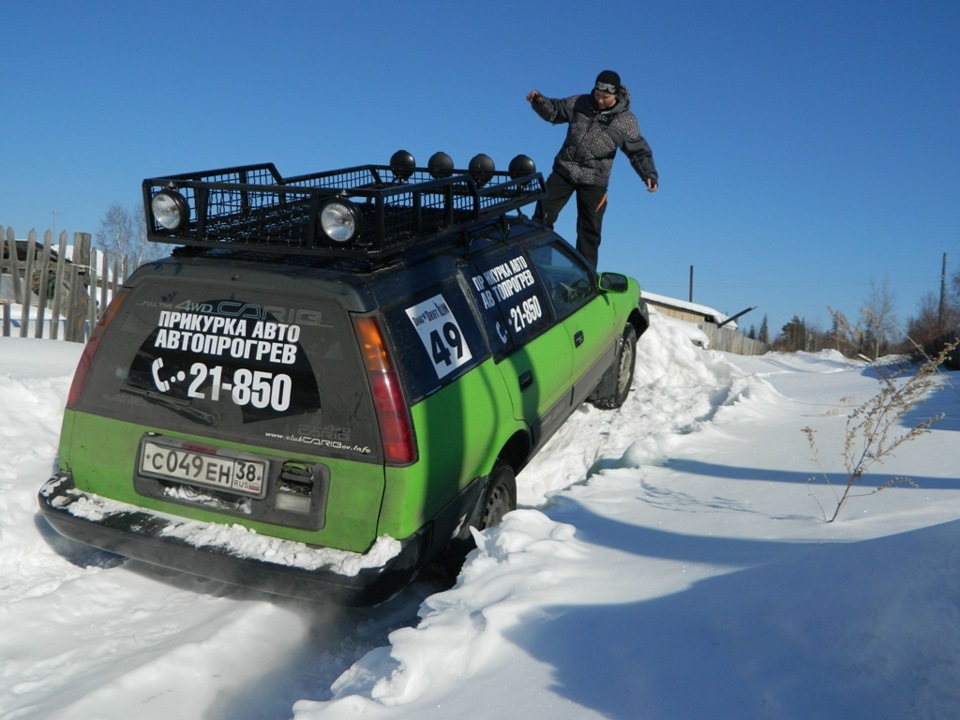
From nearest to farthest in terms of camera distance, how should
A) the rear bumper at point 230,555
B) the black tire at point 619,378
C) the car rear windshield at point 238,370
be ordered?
the rear bumper at point 230,555 → the car rear windshield at point 238,370 → the black tire at point 619,378

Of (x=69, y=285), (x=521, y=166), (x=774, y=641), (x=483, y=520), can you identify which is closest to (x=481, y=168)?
(x=521, y=166)

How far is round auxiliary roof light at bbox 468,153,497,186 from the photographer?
6.11m

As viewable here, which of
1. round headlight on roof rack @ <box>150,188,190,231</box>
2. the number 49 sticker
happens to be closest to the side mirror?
the number 49 sticker

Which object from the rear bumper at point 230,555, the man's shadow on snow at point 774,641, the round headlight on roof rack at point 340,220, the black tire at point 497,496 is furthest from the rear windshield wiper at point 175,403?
the man's shadow on snow at point 774,641

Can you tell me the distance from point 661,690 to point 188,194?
309 centimetres

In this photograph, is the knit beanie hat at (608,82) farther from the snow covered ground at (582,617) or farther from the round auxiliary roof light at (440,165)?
the snow covered ground at (582,617)

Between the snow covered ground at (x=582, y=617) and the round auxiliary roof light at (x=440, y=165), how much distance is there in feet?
8.01

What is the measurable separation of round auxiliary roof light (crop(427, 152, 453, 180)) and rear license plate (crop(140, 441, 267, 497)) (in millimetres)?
3265

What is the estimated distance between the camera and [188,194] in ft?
13.5

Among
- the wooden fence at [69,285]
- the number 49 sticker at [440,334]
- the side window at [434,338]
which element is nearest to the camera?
the side window at [434,338]

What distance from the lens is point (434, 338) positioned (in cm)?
378

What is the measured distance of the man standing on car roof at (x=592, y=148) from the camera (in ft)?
25.5

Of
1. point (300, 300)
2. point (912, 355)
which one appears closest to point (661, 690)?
point (300, 300)

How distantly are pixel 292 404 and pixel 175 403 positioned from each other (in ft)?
1.81
